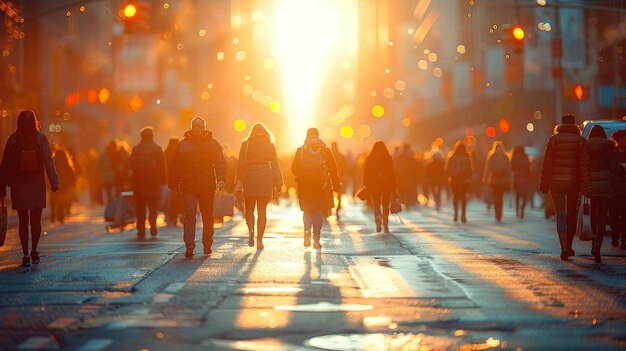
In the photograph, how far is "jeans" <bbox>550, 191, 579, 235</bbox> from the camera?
15.0m

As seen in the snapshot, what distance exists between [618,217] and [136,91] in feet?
197

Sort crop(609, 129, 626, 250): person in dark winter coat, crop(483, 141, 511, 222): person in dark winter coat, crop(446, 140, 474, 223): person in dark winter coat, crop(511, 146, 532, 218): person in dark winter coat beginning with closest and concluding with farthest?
crop(609, 129, 626, 250): person in dark winter coat → crop(446, 140, 474, 223): person in dark winter coat → crop(483, 141, 511, 222): person in dark winter coat → crop(511, 146, 532, 218): person in dark winter coat

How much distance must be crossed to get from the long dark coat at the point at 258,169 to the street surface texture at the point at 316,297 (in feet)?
2.69

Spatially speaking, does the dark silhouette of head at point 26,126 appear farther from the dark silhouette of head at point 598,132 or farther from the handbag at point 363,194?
the handbag at point 363,194

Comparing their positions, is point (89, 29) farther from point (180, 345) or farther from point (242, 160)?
point (180, 345)

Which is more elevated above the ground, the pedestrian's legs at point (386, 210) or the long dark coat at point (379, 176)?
the long dark coat at point (379, 176)

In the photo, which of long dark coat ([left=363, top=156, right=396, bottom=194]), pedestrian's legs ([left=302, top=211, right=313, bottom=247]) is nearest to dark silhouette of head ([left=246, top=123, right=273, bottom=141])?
pedestrian's legs ([left=302, top=211, right=313, bottom=247])

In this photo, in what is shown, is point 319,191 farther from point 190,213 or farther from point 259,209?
point 190,213

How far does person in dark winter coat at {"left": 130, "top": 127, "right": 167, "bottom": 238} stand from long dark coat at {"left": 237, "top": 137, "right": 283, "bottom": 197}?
351 cm

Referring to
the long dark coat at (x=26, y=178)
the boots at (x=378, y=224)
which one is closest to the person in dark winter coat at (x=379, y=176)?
the boots at (x=378, y=224)

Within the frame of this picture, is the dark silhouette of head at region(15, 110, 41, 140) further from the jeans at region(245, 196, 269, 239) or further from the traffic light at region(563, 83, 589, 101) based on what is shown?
the traffic light at region(563, 83, 589, 101)

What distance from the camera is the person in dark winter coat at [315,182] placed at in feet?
57.9

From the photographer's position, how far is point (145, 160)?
2095 centimetres

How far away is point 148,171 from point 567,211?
8.03m
